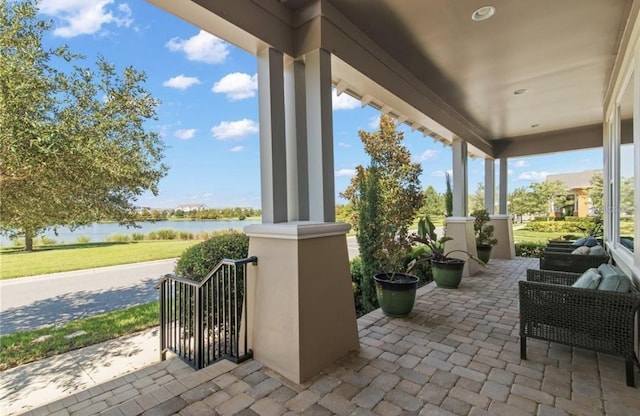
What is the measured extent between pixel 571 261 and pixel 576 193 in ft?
51.3

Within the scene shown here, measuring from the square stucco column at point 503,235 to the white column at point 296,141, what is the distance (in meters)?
7.19

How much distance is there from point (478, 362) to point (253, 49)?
341cm

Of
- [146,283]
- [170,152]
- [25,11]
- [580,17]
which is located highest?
[25,11]

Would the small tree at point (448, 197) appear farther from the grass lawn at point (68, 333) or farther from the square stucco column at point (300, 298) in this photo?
the grass lawn at point (68, 333)

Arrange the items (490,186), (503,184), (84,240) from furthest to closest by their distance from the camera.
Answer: (503,184)
(490,186)
(84,240)


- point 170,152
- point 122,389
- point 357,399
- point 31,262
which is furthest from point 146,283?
point 357,399

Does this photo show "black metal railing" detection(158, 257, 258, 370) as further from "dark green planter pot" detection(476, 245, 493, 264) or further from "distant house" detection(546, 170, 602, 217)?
"distant house" detection(546, 170, 602, 217)

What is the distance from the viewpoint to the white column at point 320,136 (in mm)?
2751

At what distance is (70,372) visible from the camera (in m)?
3.87

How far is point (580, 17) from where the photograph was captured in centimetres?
297

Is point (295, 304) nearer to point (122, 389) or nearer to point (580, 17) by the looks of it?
point (122, 389)

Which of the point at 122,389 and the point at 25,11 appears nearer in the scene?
the point at 122,389

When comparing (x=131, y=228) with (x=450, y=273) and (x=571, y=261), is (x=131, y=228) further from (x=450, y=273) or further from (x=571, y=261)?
(x=571, y=261)

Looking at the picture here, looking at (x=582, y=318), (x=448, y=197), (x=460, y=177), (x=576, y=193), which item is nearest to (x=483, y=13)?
(x=582, y=318)
